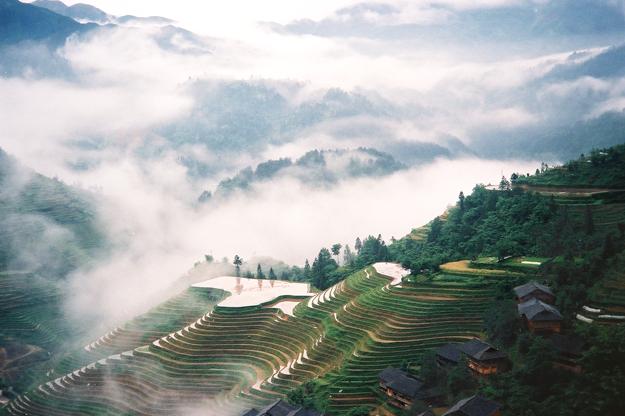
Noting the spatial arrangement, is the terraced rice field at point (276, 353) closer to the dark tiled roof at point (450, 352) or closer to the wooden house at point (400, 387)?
the wooden house at point (400, 387)

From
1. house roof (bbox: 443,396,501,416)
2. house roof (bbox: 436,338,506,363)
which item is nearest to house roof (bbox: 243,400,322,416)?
house roof (bbox: 443,396,501,416)

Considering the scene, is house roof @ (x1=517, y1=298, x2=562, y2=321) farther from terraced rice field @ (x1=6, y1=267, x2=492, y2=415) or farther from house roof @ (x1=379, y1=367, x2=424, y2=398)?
house roof @ (x1=379, y1=367, x2=424, y2=398)

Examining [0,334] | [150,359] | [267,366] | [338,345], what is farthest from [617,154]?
[0,334]

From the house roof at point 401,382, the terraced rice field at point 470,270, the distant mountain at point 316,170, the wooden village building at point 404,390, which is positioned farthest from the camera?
the distant mountain at point 316,170

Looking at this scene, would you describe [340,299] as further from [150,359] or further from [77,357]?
[77,357]

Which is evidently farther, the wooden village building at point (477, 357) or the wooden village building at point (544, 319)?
the wooden village building at point (544, 319)

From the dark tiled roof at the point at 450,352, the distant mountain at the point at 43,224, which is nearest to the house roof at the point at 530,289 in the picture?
the dark tiled roof at the point at 450,352
